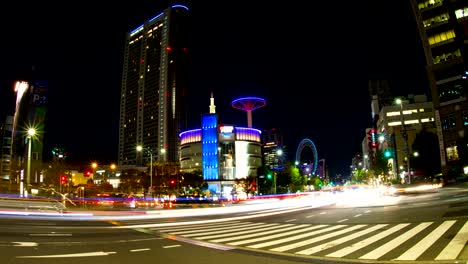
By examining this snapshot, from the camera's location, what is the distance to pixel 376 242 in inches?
471

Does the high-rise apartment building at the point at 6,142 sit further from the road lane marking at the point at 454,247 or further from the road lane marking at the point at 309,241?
the road lane marking at the point at 454,247

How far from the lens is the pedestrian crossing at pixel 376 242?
32.2ft

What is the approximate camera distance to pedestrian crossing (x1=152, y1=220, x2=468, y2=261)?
9812 mm

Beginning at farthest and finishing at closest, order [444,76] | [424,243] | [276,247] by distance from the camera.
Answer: [444,76], [276,247], [424,243]

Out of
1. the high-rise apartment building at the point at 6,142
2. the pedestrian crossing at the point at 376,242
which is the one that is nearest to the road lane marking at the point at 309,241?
the pedestrian crossing at the point at 376,242

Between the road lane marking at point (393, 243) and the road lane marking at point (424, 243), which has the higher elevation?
the road lane marking at point (424, 243)

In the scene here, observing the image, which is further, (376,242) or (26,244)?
(26,244)

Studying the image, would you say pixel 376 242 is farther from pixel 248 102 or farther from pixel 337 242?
pixel 248 102

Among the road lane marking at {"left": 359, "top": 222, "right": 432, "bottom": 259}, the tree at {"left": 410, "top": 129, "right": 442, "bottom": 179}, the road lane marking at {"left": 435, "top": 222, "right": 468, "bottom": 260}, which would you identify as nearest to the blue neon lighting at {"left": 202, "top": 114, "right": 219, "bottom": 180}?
the tree at {"left": 410, "top": 129, "right": 442, "bottom": 179}

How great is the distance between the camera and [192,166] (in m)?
160

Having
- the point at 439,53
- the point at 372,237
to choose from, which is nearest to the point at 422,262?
the point at 372,237

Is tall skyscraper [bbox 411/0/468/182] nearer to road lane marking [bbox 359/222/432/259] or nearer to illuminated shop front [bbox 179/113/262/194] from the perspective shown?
road lane marking [bbox 359/222/432/259]

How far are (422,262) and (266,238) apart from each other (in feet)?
22.4

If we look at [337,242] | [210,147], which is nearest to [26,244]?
[337,242]
